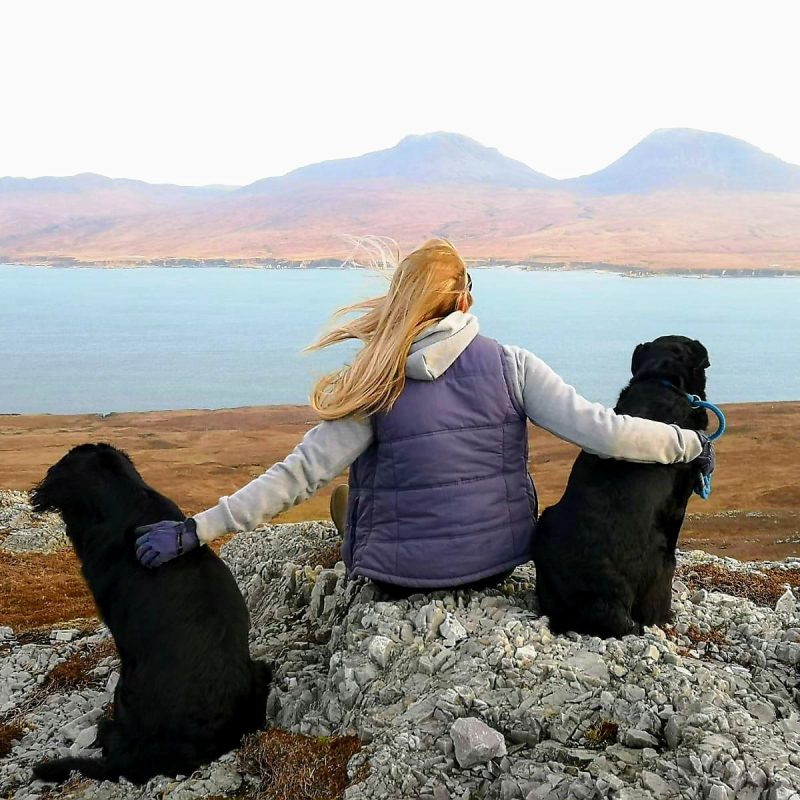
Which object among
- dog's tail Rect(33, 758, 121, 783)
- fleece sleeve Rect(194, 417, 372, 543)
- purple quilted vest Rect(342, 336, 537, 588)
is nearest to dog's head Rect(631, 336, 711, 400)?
purple quilted vest Rect(342, 336, 537, 588)

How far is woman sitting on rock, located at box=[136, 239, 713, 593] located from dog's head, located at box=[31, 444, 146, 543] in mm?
380

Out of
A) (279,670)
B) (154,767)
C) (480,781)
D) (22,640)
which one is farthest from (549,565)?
(22,640)

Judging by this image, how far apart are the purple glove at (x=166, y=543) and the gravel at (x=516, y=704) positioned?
3.36 feet

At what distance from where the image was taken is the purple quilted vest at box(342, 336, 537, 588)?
13.4 feet

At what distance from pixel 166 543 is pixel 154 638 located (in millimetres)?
484

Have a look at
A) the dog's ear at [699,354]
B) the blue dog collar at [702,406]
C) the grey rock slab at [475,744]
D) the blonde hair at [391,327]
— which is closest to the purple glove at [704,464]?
the blue dog collar at [702,406]

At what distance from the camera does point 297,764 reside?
3814mm

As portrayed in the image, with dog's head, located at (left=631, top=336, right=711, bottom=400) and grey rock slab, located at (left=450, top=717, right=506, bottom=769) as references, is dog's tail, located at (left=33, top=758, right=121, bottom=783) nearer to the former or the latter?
grey rock slab, located at (left=450, top=717, right=506, bottom=769)

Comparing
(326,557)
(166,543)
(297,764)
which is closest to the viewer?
(297,764)

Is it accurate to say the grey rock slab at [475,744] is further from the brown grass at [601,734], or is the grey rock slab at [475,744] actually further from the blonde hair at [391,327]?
the blonde hair at [391,327]

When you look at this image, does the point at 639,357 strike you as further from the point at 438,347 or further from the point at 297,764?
the point at 297,764

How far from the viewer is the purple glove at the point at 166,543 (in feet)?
12.9

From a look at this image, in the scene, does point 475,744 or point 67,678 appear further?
point 67,678

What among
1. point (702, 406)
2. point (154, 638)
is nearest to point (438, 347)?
point (702, 406)
